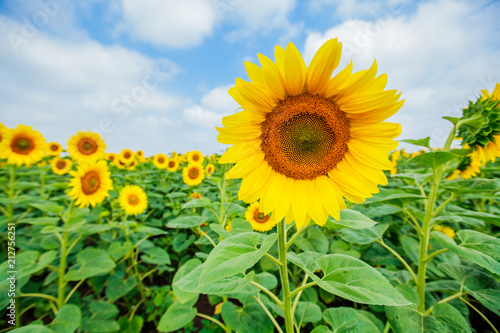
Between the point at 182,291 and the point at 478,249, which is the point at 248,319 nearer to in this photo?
the point at 182,291

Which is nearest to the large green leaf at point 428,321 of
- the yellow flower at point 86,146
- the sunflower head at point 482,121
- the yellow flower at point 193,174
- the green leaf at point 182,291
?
the sunflower head at point 482,121

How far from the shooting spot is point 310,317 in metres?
1.90

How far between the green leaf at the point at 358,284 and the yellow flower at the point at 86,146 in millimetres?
4865

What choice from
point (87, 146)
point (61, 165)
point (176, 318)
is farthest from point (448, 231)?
point (61, 165)

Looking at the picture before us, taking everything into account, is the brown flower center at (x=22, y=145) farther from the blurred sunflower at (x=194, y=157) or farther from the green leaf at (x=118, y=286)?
the blurred sunflower at (x=194, y=157)

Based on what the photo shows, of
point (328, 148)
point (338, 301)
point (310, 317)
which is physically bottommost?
point (338, 301)

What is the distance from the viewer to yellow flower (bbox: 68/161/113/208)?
3141 mm

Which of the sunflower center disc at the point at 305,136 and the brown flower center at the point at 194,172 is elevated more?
A: the brown flower center at the point at 194,172

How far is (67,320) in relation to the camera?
1.96 m

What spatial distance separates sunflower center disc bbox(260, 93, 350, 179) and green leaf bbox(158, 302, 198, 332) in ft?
5.14

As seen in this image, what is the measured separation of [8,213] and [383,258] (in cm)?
503

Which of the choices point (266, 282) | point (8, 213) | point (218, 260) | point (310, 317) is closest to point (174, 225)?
point (266, 282)

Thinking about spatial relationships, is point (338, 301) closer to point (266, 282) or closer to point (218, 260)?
point (266, 282)

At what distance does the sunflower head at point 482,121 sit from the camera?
5.72ft
